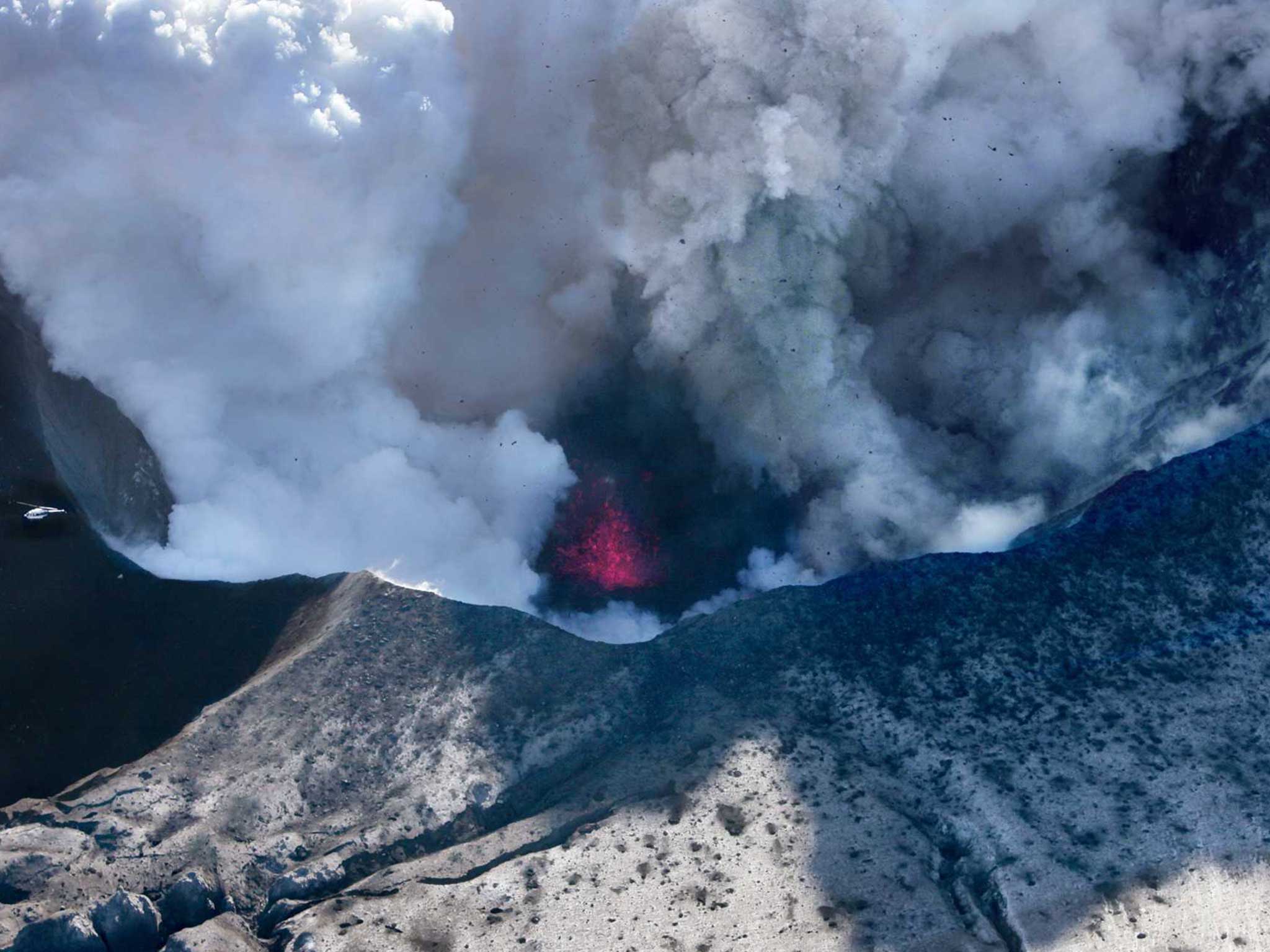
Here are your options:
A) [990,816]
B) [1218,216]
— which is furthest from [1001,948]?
[1218,216]

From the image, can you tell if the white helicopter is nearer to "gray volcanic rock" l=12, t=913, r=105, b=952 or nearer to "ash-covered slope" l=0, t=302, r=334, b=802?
"ash-covered slope" l=0, t=302, r=334, b=802

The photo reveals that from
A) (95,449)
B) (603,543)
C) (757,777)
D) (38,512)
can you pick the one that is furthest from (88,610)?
(757,777)

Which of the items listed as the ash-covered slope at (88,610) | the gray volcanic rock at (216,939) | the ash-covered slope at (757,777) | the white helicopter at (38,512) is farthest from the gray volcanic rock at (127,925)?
the white helicopter at (38,512)

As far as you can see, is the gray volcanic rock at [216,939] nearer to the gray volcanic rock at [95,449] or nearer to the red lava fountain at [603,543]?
the gray volcanic rock at [95,449]

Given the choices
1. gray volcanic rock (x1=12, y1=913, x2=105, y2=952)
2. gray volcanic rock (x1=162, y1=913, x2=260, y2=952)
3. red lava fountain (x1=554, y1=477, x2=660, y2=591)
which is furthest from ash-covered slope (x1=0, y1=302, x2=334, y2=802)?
red lava fountain (x1=554, y1=477, x2=660, y2=591)

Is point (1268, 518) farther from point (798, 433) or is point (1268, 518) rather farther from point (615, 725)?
point (615, 725)

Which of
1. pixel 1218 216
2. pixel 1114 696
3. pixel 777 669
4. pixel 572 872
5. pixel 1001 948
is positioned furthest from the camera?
pixel 1218 216
